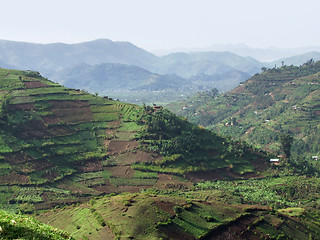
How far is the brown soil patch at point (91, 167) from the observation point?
80.6 metres

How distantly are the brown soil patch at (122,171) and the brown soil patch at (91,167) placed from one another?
2868 millimetres

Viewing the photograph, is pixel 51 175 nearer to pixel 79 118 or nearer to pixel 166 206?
pixel 79 118

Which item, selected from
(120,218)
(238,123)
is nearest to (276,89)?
(238,123)

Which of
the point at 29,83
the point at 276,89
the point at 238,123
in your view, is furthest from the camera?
the point at 276,89

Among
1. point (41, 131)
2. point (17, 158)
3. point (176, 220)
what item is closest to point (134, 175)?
point (17, 158)

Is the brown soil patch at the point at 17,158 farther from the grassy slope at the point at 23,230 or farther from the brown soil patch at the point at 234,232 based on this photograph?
the grassy slope at the point at 23,230

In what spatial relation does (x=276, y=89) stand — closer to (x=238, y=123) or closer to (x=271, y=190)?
(x=238, y=123)

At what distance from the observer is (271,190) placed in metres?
74.2

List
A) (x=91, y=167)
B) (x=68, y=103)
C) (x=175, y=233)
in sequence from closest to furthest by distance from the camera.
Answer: (x=175, y=233), (x=91, y=167), (x=68, y=103)

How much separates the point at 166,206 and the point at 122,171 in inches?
1230

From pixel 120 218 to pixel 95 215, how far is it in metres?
5.18

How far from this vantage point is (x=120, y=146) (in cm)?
9006

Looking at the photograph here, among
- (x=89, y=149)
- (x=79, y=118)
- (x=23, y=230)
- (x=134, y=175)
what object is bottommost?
(x=134, y=175)

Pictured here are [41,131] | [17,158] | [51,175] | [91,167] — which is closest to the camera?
[51,175]
